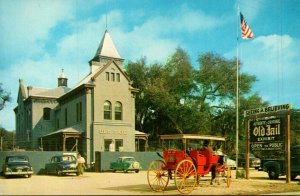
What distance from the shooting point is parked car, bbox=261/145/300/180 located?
23984 millimetres

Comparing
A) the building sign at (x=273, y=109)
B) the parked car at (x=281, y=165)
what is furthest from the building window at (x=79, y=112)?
the building sign at (x=273, y=109)

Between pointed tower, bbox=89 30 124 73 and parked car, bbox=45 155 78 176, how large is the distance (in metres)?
18.9

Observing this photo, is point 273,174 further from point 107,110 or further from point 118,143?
point 107,110

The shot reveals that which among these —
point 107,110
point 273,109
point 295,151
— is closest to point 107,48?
point 107,110

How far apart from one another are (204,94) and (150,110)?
839cm

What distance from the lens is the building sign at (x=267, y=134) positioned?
72.5 ft

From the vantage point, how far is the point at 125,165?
3353 cm

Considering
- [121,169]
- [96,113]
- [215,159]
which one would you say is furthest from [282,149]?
[96,113]

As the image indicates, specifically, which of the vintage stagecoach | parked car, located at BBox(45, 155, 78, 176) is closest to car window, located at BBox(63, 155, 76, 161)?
parked car, located at BBox(45, 155, 78, 176)

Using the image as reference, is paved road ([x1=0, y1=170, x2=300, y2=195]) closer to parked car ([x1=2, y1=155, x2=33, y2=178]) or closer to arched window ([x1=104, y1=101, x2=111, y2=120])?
parked car ([x1=2, y1=155, x2=33, y2=178])

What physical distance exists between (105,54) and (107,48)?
4.20ft

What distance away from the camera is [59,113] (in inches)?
1992

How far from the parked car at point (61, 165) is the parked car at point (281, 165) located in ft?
43.9

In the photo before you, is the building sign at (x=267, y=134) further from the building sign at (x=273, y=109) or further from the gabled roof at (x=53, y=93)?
the gabled roof at (x=53, y=93)
